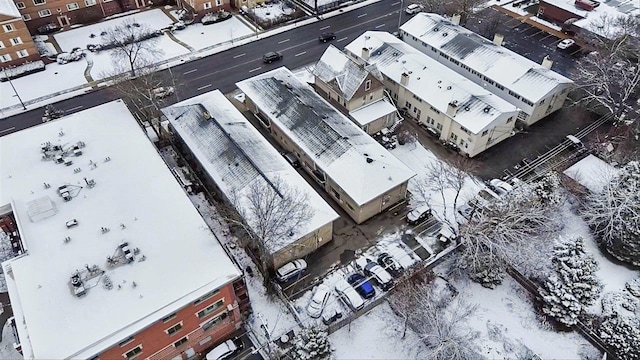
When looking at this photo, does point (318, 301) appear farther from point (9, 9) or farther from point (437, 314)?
point (9, 9)

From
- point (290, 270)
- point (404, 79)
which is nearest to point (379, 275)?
point (290, 270)

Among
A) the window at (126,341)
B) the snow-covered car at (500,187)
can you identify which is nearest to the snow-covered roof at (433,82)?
the snow-covered car at (500,187)

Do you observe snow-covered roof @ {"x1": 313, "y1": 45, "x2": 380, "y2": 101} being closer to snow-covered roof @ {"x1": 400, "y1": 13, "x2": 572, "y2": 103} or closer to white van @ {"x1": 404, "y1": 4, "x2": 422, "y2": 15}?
snow-covered roof @ {"x1": 400, "y1": 13, "x2": 572, "y2": 103}

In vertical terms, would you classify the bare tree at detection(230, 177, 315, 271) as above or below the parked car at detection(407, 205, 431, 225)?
above

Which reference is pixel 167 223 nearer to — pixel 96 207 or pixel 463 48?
pixel 96 207

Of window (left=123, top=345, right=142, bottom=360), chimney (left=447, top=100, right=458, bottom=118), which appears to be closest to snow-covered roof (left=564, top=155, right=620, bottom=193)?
chimney (left=447, top=100, right=458, bottom=118)

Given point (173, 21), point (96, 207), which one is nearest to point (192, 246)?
point (96, 207)

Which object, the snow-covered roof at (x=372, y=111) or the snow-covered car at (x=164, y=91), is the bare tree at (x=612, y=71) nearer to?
the snow-covered roof at (x=372, y=111)
